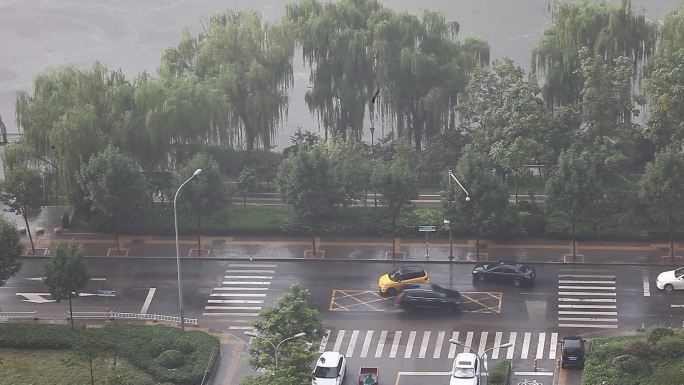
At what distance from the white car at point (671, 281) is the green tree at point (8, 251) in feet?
134

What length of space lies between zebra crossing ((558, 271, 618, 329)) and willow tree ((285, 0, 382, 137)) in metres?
25.4

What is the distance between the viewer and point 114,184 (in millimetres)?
88188

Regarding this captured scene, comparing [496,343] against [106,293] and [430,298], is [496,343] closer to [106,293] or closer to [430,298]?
[430,298]

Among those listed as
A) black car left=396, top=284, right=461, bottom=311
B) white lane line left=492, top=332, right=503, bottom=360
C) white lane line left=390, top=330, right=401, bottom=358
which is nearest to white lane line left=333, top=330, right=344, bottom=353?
white lane line left=390, top=330, right=401, bottom=358

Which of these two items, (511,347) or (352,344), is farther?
(352,344)

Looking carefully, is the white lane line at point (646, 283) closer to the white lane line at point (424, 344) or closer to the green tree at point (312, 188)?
the white lane line at point (424, 344)

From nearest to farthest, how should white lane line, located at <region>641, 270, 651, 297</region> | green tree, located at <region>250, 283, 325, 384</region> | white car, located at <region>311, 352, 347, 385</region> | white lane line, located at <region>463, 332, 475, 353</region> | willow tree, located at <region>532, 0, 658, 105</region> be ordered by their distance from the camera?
green tree, located at <region>250, 283, 325, 384</region> < white car, located at <region>311, 352, 347, 385</region> < white lane line, located at <region>463, 332, 475, 353</region> < white lane line, located at <region>641, 270, 651, 297</region> < willow tree, located at <region>532, 0, 658, 105</region>

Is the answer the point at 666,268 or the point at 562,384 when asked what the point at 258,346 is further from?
the point at 666,268

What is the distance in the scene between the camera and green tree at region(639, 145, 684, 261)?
83.2 m

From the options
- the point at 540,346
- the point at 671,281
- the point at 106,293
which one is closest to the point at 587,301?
the point at 671,281

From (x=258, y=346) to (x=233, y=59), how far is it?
118 feet

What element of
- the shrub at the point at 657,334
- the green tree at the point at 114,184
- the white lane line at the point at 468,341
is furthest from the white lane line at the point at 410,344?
the green tree at the point at 114,184

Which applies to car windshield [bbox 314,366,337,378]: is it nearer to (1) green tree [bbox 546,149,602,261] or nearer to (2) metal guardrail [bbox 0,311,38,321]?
(2) metal guardrail [bbox 0,311,38,321]

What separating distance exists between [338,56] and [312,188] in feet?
54.5
